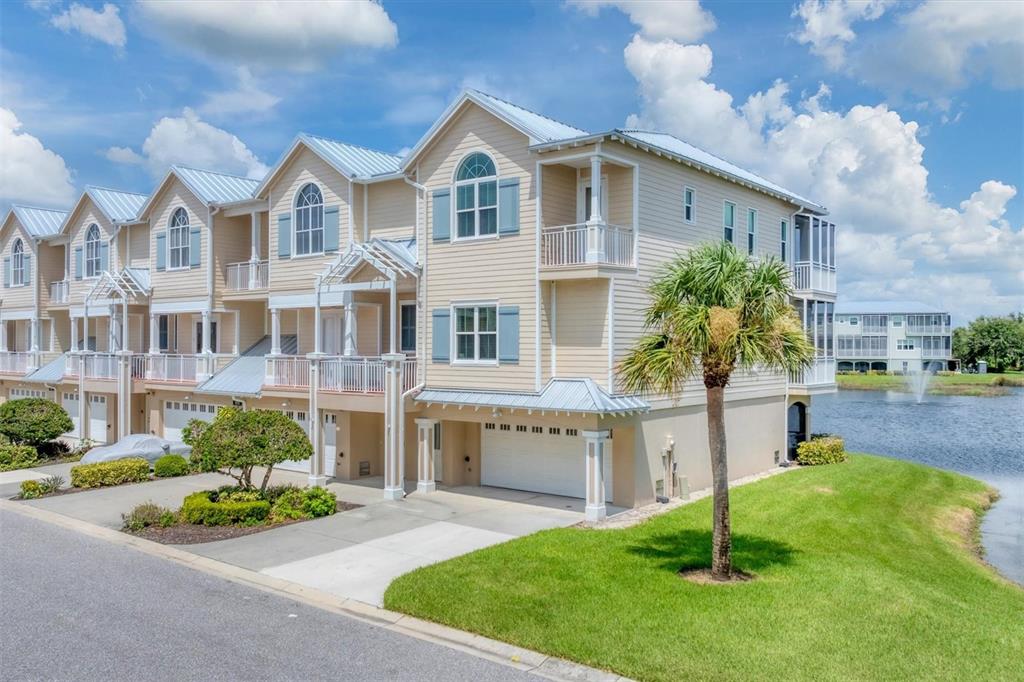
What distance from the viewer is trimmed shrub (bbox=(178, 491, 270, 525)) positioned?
17.7 m

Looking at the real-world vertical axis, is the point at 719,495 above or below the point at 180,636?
above

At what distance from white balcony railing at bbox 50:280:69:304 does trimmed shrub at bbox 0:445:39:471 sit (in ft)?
37.2

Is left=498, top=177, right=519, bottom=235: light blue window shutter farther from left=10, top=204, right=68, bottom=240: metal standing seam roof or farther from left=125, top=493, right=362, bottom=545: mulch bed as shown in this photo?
left=10, top=204, right=68, bottom=240: metal standing seam roof

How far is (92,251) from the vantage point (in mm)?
35125

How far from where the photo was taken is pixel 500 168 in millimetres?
20094

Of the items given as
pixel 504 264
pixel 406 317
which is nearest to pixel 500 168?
pixel 504 264

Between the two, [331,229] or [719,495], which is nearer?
[719,495]

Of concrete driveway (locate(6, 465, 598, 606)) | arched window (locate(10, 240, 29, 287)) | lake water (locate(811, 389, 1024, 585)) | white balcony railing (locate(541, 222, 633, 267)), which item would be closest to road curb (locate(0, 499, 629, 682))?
concrete driveway (locate(6, 465, 598, 606))

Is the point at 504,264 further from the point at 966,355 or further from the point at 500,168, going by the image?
the point at 966,355

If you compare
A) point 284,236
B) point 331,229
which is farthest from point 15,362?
point 331,229

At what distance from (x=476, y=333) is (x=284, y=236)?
9313mm

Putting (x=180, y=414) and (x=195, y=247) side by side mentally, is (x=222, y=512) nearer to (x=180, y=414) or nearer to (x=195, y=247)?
(x=180, y=414)

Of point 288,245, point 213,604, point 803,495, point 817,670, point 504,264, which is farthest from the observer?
point 288,245

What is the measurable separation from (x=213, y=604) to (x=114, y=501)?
10.4 m
